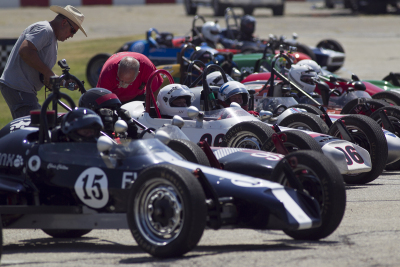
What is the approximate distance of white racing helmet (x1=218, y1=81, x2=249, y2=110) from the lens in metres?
9.12

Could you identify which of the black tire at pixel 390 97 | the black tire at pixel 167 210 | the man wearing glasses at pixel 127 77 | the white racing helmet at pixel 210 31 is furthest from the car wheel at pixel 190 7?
the black tire at pixel 167 210

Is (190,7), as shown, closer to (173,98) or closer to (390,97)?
(390,97)

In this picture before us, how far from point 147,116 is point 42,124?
3.06 m

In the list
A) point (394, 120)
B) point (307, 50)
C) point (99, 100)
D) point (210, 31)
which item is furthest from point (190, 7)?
point (99, 100)

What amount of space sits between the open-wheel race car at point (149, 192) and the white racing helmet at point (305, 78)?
6.14 m

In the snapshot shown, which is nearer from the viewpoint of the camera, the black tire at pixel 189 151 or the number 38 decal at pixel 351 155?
the black tire at pixel 189 151

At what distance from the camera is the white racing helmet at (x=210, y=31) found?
60.1ft

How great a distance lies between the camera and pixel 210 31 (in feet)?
60.3

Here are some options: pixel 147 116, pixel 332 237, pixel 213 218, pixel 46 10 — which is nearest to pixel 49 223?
pixel 213 218

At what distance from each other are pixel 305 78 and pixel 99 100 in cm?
535

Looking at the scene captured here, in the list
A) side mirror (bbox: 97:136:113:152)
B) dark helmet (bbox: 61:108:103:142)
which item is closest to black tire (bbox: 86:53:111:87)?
dark helmet (bbox: 61:108:103:142)

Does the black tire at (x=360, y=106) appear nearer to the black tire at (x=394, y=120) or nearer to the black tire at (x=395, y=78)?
the black tire at (x=394, y=120)

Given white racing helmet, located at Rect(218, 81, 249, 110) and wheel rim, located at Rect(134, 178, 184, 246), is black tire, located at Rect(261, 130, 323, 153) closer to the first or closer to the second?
white racing helmet, located at Rect(218, 81, 249, 110)

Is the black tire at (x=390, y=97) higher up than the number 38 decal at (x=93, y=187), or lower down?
lower down
